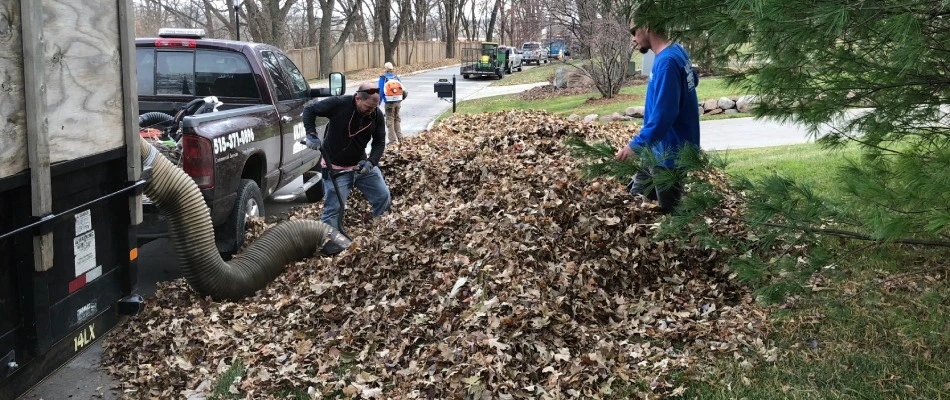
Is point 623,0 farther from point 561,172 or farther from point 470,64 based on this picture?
point 470,64

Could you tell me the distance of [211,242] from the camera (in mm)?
5625

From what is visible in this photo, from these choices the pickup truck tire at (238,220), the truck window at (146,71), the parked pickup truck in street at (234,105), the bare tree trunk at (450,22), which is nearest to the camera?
Answer: the parked pickup truck in street at (234,105)

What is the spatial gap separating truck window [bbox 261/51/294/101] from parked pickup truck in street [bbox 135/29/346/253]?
1 cm

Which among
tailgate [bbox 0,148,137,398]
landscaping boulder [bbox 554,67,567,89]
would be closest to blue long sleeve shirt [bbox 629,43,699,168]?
tailgate [bbox 0,148,137,398]

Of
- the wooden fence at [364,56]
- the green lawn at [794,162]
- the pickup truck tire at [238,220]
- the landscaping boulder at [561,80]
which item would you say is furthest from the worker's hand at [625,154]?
the wooden fence at [364,56]

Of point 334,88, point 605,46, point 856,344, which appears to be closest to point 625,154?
point 856,344

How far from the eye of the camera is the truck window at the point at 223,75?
8.33 m

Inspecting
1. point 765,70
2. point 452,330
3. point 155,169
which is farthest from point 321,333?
point 765,70

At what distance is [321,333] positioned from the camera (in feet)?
17.1

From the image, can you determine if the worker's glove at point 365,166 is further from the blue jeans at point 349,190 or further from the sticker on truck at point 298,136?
the sticker on truck at point 298,136

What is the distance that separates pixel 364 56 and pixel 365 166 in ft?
176

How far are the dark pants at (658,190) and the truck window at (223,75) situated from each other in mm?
4343

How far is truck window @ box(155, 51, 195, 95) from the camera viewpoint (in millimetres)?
8258

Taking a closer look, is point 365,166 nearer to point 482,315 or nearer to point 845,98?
point 482,315
